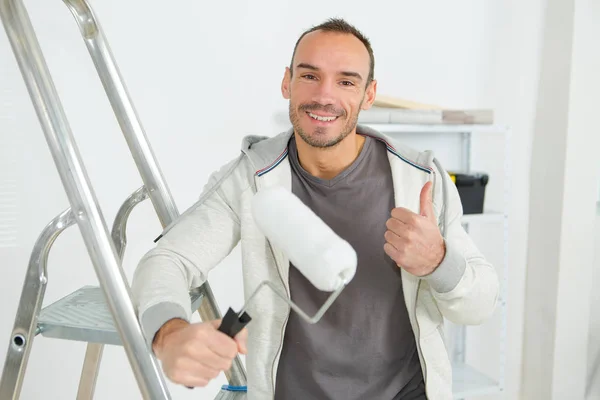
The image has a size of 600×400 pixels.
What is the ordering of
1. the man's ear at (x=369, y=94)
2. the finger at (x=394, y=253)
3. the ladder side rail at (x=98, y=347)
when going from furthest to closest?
the man's ear at (x=369, y=94) → the ladder side rail at (x=98, y=347) → the finger at (x=394, y=253)

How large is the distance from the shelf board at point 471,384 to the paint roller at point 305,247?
1.42 metres

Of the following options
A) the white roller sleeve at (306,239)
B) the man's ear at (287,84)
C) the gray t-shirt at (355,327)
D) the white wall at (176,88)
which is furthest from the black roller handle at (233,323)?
Result: the white wall at (176,88)

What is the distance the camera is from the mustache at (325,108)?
4.21 ft

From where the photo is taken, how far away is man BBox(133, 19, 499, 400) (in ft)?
4.07

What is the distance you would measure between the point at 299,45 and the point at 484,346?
169 cm

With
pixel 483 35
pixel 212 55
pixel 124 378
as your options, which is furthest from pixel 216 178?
pixel 483 35

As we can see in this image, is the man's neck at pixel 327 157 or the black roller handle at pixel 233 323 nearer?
the black roller handle at pixel 233 323

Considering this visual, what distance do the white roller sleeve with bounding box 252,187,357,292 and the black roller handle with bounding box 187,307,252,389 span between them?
0.37 ft

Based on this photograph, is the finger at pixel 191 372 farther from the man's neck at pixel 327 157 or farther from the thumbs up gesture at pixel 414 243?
the man's neck at pixel 327 157

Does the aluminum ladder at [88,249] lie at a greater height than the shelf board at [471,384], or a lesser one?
greater

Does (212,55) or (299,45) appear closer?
(299,45)

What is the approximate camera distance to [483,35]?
2.24 metres

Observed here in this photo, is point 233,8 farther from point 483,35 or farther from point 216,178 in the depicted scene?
point 483,35

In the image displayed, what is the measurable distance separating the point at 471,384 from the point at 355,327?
1.05m
